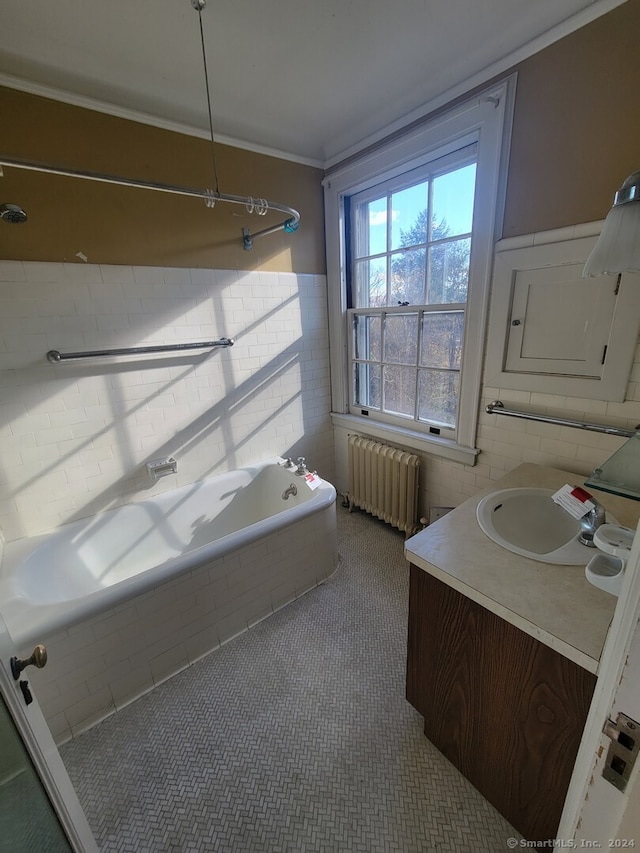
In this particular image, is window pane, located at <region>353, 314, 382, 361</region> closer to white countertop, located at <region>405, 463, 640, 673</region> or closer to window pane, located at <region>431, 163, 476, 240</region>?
window pane, located at <region>431, 163, 476, 240</region>

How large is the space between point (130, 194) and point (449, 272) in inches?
67.8

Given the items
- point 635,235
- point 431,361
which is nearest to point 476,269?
point 431,361

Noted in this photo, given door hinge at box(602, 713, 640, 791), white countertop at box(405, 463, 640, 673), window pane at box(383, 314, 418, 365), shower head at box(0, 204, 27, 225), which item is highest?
shower head at box(0, 204, 27, 225)

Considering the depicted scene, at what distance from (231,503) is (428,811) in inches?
67.7

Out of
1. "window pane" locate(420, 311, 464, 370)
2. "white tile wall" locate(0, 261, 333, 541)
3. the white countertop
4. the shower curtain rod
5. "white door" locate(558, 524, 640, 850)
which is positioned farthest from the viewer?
"window pane" locate(420, 311, 464, 370)

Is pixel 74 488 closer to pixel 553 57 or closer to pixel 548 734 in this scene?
pixel 548 734

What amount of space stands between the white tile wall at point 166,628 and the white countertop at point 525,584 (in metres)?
0.91

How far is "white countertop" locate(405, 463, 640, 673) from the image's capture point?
80 centimetres

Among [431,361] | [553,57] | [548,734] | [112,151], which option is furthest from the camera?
[431,361]

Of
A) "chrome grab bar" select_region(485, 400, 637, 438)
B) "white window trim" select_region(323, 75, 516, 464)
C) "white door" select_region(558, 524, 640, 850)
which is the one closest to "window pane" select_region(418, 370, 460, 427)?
→ "white window trim" select_region(323, 75, 516, 464)

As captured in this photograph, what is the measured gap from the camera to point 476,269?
5.61ft

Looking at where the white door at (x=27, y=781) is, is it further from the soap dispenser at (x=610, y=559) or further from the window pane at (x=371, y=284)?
the window pane at (x=371, y=284)

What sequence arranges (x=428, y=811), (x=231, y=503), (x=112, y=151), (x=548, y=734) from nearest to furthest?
(x=548, y=734)
(x=428, y=811)
(x=112, y=151)
(x=231, y=503)

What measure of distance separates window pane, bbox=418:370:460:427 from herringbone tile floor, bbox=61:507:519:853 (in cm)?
120
